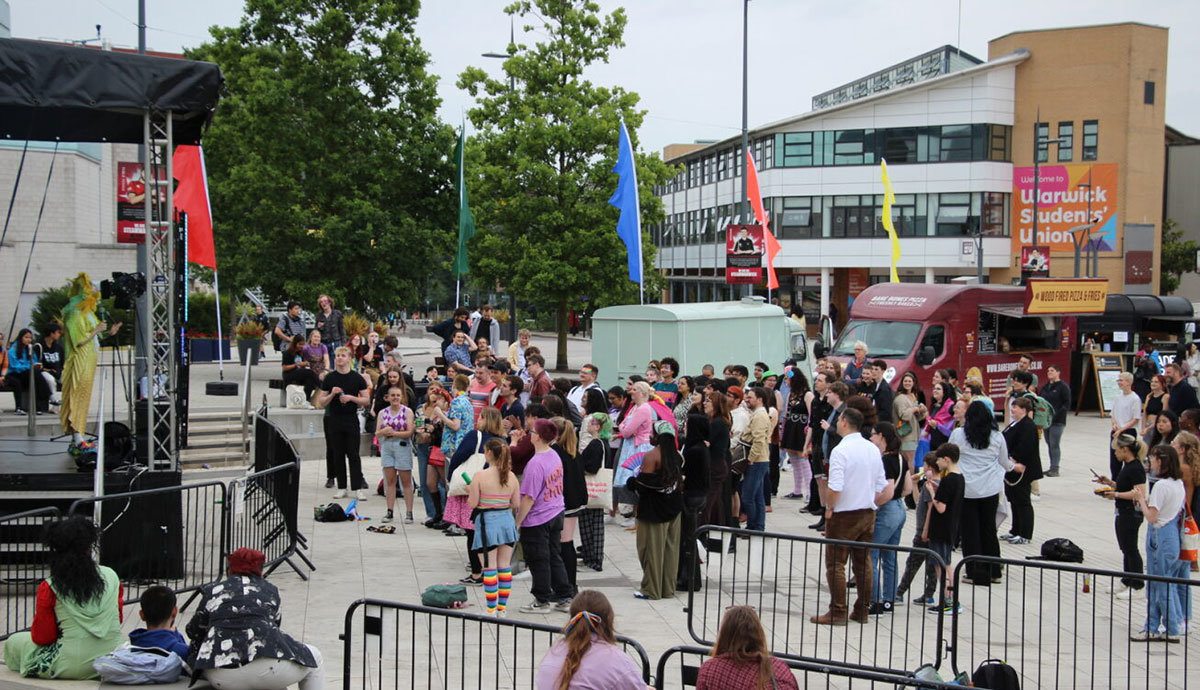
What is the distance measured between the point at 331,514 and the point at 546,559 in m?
4.67

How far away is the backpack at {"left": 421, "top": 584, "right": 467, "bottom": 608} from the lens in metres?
8.95

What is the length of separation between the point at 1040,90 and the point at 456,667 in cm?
5460

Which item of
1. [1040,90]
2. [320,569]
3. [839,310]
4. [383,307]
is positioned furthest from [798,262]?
[320,569]

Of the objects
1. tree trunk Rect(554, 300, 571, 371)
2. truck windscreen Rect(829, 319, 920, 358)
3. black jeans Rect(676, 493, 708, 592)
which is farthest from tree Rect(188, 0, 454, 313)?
black jeans Rect(676, 493, 708, 592)

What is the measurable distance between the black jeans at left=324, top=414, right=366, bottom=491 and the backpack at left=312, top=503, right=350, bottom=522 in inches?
37.5

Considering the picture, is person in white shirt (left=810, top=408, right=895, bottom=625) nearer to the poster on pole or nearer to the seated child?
the seated child

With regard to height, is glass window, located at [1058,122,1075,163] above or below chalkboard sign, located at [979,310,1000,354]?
above

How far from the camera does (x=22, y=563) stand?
9461 mm

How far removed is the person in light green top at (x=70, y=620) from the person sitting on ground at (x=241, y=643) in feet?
2.71

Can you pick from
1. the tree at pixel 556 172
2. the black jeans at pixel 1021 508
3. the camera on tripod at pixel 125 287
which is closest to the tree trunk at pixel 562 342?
the tree at pixel 556 172

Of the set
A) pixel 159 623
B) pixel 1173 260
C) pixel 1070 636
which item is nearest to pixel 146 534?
pixel 159 623

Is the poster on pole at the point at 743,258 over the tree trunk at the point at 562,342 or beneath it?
over

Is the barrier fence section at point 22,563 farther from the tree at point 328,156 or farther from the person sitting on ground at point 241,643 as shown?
the tree at point 328,156

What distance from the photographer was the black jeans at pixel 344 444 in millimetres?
13883
